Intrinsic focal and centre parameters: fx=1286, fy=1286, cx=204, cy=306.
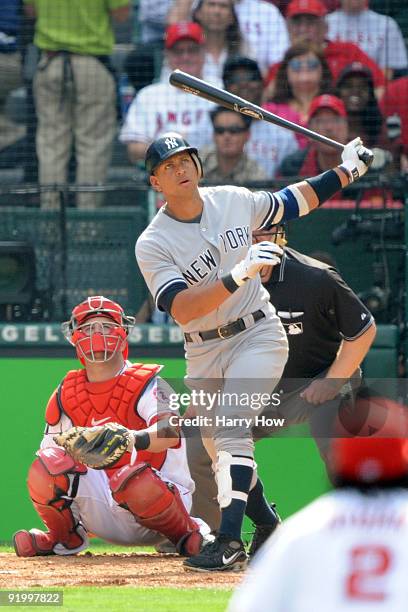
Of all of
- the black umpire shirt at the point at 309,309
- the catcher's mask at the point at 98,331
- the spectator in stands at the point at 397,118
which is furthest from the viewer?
the spectator in stands at the point at 397,118

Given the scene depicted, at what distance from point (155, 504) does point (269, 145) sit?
362 centimetres

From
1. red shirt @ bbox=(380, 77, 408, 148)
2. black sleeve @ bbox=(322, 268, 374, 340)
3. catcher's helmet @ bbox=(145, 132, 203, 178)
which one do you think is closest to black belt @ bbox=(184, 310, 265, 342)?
catcher's helmet @ bbox=(145, 132, 203, 178)

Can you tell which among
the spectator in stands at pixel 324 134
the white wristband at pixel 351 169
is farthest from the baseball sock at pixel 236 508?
the spectator in stands at pixel 324 134

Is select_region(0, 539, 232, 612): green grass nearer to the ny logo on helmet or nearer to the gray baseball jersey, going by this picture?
the gray baseball jersey

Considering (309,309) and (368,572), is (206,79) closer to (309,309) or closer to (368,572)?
(309,309)

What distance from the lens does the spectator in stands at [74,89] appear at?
871 cm

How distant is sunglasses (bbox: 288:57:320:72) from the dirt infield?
4087mm

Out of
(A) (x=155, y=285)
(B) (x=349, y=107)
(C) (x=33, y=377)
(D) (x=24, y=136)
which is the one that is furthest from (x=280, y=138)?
(A) (x=155, y=285)

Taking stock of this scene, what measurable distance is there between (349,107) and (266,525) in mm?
3767

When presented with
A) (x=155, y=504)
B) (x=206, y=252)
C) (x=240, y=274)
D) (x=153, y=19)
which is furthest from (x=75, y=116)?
(x=240, y=274)

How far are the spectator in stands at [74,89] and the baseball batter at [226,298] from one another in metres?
3.31

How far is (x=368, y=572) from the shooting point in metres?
2.08

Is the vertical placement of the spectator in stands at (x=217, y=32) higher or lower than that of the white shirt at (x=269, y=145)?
higher

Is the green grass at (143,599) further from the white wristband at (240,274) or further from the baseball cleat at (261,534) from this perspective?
the white wristband at (240,274)
